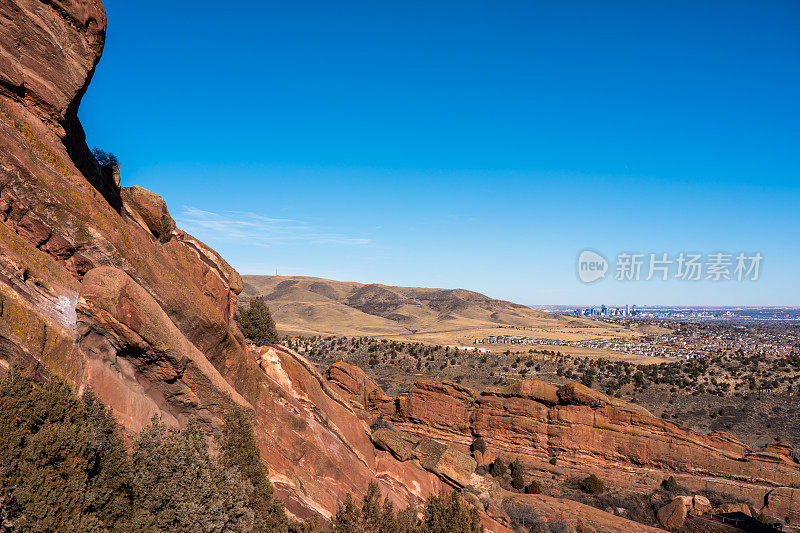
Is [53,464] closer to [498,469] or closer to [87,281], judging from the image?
[87,281]

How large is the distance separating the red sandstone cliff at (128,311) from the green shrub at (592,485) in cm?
533

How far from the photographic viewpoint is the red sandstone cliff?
12.0 meters

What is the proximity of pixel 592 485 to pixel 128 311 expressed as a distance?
36198 millimetres

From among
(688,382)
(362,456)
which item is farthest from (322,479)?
(688,382)

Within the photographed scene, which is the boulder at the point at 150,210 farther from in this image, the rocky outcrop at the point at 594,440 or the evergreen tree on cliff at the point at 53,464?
the rocky outcrop at the point at 594,440

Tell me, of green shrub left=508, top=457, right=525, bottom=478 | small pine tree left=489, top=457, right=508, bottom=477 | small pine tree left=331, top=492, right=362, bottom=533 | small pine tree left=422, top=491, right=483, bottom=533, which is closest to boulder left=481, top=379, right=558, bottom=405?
green shrub left=508, top=457, right=525, bottom=478

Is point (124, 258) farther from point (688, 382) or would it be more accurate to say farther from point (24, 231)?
point (688, 382)

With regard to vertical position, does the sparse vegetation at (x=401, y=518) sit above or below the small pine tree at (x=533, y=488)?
above

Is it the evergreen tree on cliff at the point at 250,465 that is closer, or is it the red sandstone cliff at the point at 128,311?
the red sandstone cliff at the point at 128,311

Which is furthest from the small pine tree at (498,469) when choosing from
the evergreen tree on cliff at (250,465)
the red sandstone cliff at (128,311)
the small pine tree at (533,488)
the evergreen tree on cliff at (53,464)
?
the evergreen tree on cliff at (53,464)

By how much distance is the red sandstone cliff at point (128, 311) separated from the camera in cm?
1202

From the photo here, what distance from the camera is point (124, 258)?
14859mm

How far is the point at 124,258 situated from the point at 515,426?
118 feet

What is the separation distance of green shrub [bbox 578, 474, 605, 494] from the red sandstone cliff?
533cm
